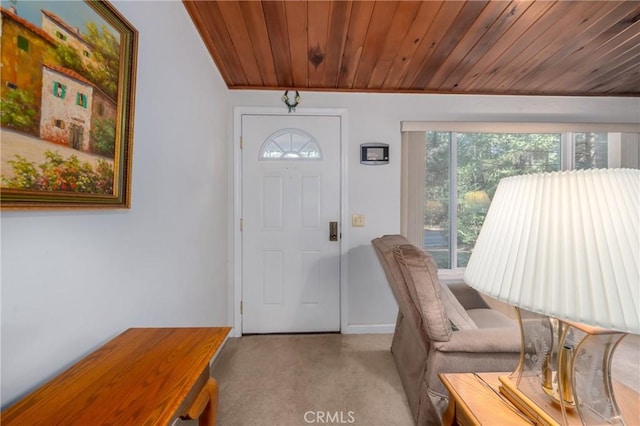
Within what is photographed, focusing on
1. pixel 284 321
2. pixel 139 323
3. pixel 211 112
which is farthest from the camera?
pixel 284 321

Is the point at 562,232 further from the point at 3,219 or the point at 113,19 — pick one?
the point at 113,19

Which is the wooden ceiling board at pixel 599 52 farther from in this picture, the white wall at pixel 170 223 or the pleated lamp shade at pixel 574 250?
the pleated lamp shade at pixel 574 250

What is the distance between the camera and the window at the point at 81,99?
686 millimetres

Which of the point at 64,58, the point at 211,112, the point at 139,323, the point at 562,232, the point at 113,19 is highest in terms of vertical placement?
the point at 211,112

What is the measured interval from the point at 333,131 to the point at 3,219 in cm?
209

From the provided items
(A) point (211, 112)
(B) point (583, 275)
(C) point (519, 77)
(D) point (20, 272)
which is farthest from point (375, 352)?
(C) point (519, 77)

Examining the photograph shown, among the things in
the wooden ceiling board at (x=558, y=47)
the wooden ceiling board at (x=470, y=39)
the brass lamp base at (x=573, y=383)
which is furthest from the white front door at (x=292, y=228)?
the brass lamp base at (x=573, y=383)

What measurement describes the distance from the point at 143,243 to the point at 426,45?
2022mm

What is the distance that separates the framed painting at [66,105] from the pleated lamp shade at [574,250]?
1124 millimetres

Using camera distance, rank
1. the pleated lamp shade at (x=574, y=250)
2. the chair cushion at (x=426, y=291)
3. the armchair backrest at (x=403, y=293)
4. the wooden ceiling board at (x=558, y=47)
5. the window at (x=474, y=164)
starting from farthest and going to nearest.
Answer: the window at (x=474, y=164) → the wooden ceiling board at (x=558, y=47) → the armchair backrest at (x=403, y=293) → the chair cushion at (x=426, y=291) → the pleated lamp shade at (x=574, y=250)

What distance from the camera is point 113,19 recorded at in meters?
0.82

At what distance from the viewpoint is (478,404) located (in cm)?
79

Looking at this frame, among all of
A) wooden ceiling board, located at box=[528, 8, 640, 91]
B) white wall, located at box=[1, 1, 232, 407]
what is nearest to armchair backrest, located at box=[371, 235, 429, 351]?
white wall, located at box=[1, 1, 232, 407]

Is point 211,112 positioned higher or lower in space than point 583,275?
higher
